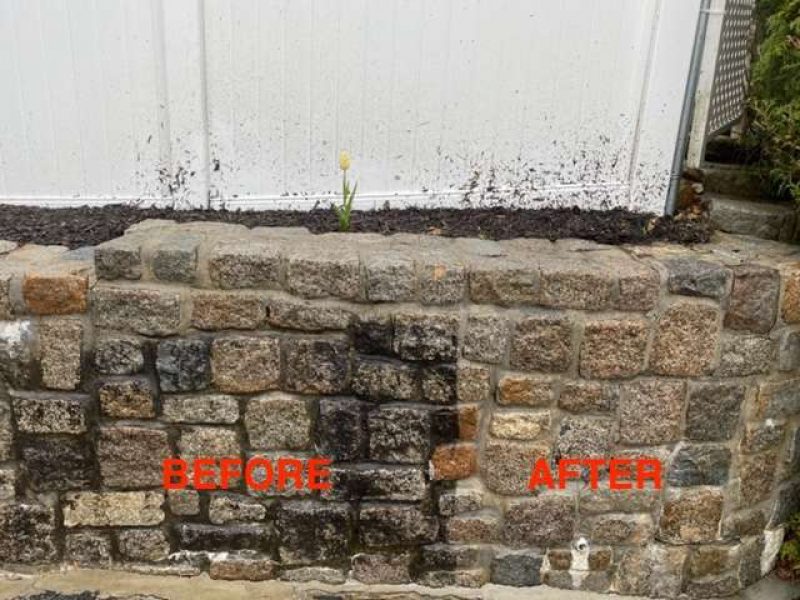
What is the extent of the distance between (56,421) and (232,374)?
648 mm

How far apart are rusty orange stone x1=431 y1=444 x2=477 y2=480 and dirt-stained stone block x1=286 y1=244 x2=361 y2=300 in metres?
0.65

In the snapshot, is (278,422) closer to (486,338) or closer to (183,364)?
(183,364)

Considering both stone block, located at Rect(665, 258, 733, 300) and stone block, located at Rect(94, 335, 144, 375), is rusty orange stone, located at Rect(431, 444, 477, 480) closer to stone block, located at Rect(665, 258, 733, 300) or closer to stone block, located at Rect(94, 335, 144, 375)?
stone block, located at Rect(665, 258, 733, 300)

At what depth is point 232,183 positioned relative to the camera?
11.3 ft

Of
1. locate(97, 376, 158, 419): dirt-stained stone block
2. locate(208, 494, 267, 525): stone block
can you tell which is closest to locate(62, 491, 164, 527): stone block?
locate(208, 494, 267, 525): stone block

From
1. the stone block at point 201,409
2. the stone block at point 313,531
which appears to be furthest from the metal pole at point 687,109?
the stone block at point 201,409

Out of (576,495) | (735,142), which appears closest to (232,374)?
(576,495)

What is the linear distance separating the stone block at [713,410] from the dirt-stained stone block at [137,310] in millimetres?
1862

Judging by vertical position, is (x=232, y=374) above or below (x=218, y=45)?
below

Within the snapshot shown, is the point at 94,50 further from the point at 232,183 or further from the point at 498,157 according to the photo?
the point at 498,157

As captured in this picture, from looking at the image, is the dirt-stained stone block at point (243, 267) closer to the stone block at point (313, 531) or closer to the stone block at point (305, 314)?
the stone block at point (305, 314)

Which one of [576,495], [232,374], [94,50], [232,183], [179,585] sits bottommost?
[179,585]

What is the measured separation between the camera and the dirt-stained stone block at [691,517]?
9.57 ft

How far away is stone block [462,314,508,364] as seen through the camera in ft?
8.66
